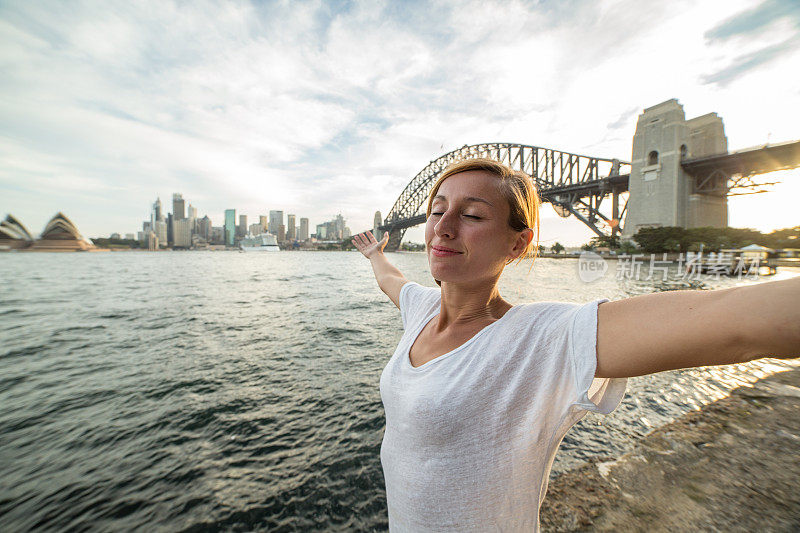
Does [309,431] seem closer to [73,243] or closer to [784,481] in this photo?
[784,481]

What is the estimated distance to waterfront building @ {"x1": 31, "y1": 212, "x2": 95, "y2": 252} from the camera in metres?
67.9

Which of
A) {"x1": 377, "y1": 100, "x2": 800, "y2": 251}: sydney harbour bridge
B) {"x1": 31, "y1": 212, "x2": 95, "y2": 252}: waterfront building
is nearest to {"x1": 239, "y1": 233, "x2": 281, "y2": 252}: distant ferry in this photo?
{"x1": 31, "y1": 212, "x2": 95, "y2": 252}: waterfront building

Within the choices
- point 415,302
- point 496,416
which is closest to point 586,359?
point 496,416

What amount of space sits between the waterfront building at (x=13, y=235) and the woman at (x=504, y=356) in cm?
10366

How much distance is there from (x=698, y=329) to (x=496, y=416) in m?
0.51

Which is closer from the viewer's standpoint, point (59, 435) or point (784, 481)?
point (784, 481)

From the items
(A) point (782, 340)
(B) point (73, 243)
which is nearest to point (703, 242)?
(A) point (782, 340)

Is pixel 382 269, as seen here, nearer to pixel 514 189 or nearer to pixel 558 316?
pixel 514 189

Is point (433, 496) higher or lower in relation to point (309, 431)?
higher

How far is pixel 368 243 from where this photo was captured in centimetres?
261

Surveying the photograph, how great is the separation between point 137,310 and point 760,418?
15378mm

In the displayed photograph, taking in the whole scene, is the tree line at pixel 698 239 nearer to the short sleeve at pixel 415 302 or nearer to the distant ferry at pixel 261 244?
the short sleeve at pixel 415 302

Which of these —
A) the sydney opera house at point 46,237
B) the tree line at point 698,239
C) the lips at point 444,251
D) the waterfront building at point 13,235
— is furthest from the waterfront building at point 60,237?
the tree line at point 698,239

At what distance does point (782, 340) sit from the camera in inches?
23.5
